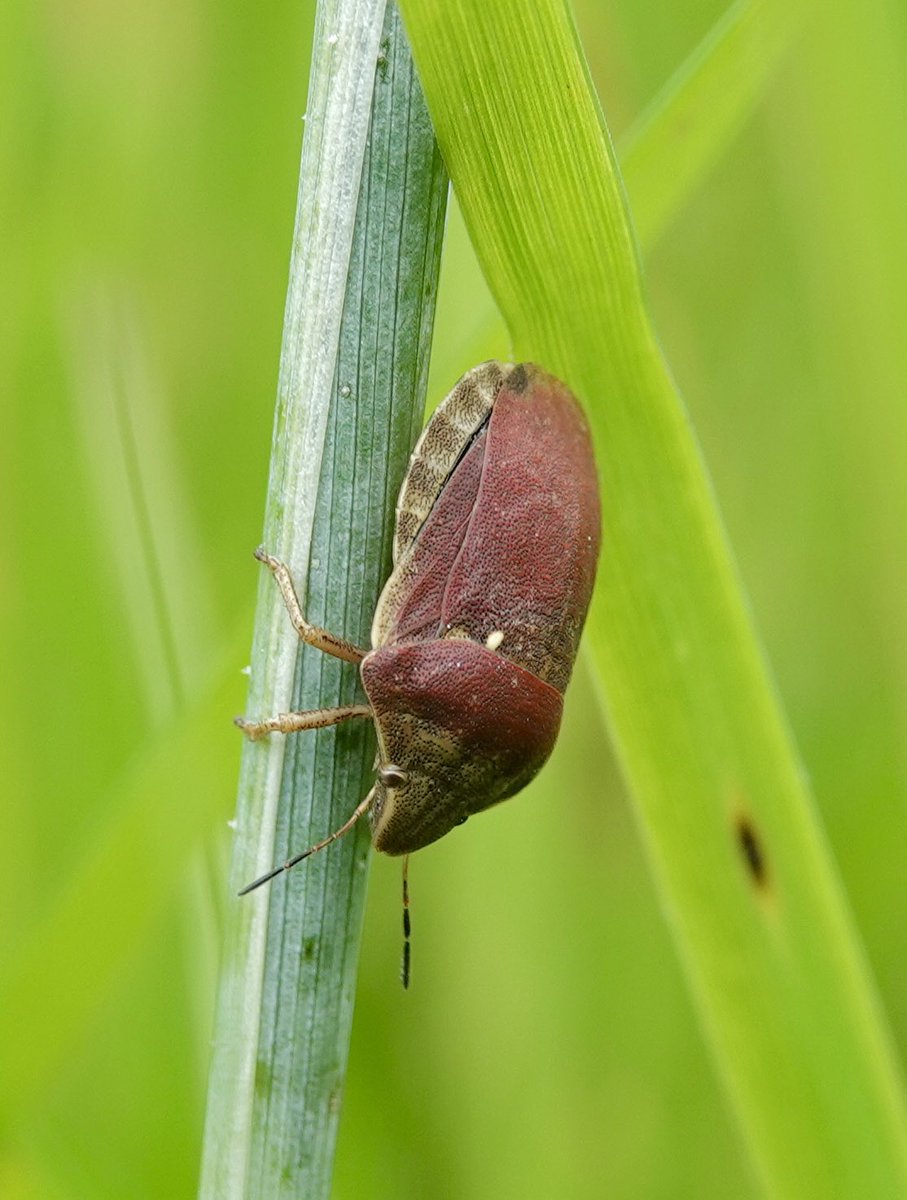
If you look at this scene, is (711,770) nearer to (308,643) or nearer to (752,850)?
(752,850)

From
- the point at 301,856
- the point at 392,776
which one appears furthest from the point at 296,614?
the point at 392,776

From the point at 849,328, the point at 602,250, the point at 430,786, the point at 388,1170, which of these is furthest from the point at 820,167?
the point at 388,1170

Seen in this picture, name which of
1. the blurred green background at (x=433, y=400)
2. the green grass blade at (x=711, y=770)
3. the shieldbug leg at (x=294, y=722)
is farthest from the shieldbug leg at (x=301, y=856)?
the blurred green background at (x=433, y=400)

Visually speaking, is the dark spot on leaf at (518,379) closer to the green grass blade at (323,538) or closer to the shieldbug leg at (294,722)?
the green grass blade at (323,538)

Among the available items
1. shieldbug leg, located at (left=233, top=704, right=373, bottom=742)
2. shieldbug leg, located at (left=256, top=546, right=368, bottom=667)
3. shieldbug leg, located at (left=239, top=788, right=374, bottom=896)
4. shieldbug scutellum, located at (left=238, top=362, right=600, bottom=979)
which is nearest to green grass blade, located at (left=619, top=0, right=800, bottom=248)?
shieldbug scutellum, located at (left=238, top=362, right=600, bottom=979)

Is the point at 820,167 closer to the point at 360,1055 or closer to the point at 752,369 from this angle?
the point at 752,369

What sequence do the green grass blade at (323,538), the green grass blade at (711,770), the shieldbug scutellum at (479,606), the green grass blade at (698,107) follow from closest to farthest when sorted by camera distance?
1. the green grass blade at (323,538)
2. the green grass blade at (711,770)
3. the green grass blade at (698,107)
4. the shieldbug scutellum at (479,606)
